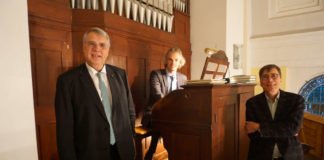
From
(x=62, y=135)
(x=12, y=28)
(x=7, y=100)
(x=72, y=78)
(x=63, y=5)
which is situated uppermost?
(x=63, y=5)

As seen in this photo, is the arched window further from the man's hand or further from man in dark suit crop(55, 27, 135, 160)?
man in dark suit crop(55, 27, 135, 160)

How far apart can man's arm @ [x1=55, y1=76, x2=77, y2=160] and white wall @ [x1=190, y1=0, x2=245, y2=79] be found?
10.2 feet

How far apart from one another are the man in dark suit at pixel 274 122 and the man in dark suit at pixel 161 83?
0.82 meters

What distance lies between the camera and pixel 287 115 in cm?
172

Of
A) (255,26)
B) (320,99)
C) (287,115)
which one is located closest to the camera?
(287,115)

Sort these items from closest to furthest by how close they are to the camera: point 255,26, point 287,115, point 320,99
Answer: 1. point 287,115
2. point 320,99
3. point 255,26

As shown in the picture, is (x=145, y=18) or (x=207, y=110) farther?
(x=145, y=18)

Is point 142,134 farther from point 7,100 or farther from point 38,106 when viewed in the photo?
point 7,100

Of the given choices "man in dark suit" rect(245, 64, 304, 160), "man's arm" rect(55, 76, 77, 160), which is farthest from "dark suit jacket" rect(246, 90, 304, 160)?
"man's arm" rect(55, 76, 77, 160)

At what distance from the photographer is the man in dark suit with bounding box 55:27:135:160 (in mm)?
1279

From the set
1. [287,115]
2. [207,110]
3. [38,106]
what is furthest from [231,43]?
[38,106]

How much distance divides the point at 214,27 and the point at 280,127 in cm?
268

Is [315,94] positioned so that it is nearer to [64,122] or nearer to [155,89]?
[155,89]

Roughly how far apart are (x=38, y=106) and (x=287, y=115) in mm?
2087
